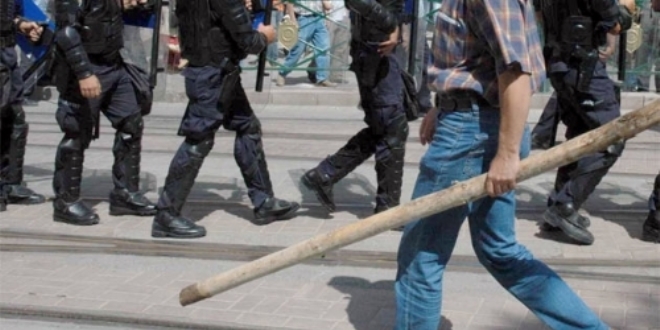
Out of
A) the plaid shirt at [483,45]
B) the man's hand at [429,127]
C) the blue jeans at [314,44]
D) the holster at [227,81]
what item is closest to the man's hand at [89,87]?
the holster at [227,81]

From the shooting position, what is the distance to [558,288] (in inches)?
161

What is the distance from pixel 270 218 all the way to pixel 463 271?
1.57m

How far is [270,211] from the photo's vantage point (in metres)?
6.66

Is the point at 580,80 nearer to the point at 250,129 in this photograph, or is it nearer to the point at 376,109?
the point at 376,109

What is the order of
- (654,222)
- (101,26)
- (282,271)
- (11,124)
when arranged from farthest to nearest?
1. (11,124)
2. (101,26)
3. (654,222)
4. (282,271)

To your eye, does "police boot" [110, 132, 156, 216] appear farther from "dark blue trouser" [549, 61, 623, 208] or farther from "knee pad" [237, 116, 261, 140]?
"dark blue trouser" [549, 61, 623, 208]

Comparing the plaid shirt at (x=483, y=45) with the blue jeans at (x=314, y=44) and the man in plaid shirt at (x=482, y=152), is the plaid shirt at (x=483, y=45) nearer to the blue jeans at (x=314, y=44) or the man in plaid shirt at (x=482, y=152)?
the man in plaid shirt at (x=482, y=152)

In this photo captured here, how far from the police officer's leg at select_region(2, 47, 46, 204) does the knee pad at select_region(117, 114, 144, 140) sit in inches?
32.1

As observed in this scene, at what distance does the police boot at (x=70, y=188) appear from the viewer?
667 cm

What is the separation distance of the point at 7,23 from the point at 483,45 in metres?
4.09

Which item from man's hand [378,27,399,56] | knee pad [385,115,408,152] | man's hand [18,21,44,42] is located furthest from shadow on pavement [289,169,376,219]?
man's hand [18,21,44,42]

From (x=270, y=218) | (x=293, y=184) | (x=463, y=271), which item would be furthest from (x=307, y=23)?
(x=463, y=271)

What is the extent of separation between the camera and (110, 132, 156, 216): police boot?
6.92 metres

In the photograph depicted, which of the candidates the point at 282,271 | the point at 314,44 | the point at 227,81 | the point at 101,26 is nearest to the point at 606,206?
the point at 282,271
